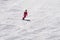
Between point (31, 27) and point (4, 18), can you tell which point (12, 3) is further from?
point (31, 27)

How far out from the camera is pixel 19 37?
61.7 inches

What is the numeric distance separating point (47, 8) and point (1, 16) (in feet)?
2.15

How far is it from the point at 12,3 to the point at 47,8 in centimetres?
55

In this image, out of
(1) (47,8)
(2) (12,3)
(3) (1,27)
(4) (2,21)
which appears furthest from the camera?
(2) (12,3)

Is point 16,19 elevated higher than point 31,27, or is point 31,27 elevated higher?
point 16,19

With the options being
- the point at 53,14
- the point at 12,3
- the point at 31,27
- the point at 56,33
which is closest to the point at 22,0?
the point at 12,3

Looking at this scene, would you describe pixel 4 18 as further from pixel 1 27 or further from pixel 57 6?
pixel 57 6

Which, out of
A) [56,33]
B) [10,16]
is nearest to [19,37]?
[56,33]

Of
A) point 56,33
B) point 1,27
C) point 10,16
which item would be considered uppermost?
point 10,16

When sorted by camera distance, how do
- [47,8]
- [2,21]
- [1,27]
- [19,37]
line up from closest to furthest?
[19,37] < [1,27] < [2,21] < [47,8]

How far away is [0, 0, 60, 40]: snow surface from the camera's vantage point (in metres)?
1.61

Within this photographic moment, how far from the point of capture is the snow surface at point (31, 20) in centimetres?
161

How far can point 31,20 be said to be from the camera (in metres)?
1.91

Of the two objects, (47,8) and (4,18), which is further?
(47,8)
